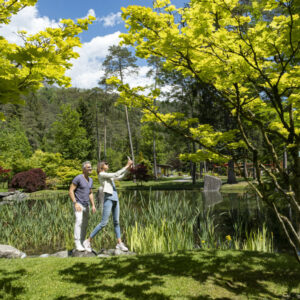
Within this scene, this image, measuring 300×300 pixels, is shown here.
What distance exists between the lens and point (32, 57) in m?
2.03

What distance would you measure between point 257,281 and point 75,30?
3296mm

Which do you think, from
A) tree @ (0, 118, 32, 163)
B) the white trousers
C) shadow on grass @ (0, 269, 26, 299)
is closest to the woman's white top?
the white trousers

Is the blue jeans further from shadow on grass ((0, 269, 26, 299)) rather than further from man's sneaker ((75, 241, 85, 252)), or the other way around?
shadow on grass ((0, 269, 26, 299))

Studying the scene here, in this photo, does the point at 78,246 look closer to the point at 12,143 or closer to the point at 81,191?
the point at 81,191

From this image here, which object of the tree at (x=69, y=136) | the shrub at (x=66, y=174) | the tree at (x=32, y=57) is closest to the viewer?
the tree at (x=32, y=57)

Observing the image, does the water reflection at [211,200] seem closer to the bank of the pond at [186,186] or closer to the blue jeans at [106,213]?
the bank of the pond at [186,186]

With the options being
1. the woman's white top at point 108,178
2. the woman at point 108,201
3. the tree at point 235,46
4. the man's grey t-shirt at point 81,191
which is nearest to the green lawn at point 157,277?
the woman at point 108,201

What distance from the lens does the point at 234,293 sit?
9.24 feet

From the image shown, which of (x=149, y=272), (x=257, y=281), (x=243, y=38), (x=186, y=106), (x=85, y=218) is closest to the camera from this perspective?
(x=243, y=38)

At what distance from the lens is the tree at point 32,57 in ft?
6.64

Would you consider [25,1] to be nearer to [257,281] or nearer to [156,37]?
[156,37]

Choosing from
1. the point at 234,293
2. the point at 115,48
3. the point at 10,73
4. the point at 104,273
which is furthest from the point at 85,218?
the point at 115,48

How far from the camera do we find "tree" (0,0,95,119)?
2.02 metres

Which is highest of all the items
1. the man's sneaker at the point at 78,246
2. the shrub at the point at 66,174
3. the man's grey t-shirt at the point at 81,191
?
the shrub at the point at 66,174
